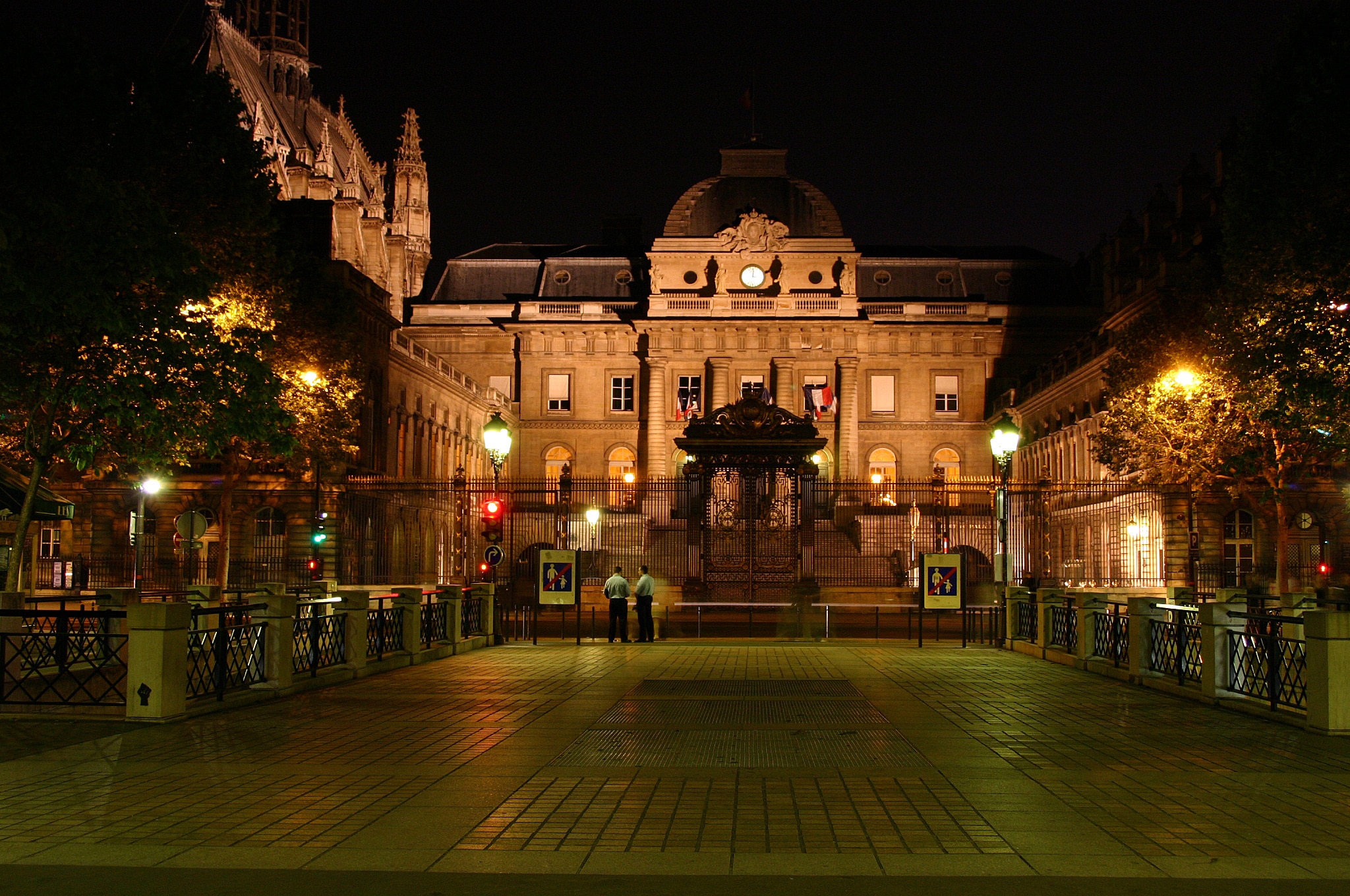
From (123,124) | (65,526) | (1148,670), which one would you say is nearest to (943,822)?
(1148,670)

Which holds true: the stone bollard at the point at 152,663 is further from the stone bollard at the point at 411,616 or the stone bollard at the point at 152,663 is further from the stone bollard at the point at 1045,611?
the stone bollard at the point at 1045,611

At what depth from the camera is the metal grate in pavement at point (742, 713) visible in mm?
12969

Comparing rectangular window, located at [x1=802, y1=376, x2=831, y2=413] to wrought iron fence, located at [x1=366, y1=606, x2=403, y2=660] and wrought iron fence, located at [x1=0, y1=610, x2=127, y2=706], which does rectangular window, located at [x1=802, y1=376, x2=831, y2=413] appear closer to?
wrought iron fence, located at [x1=366, y1=606, x2=403, y2=660]

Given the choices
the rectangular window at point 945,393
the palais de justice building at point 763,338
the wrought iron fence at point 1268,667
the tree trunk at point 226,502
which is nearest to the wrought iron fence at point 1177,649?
the wrought iron fence at point 1268,667

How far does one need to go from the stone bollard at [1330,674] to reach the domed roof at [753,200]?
6147 centimetres

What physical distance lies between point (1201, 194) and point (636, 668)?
42.0 meters

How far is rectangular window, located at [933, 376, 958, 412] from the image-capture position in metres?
73.6

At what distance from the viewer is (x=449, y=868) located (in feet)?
23.1

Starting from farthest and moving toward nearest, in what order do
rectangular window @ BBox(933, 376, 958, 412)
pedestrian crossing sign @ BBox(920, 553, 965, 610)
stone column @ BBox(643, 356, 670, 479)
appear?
1. rectangular window @ BBox(933, 376, 958, 412)
2. stone column @ BBox(643, 356, 670, 479)
3. pedestrian crossing sign @ BBox(920, 553, 965, 610)

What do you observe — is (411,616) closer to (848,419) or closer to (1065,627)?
(1065,627)

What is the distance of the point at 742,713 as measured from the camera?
45.3ft

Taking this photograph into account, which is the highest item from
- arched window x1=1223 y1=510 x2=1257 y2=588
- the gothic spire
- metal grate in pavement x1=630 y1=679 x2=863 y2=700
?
the gothic spire

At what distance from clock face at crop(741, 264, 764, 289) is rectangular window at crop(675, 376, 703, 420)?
5.88 meters

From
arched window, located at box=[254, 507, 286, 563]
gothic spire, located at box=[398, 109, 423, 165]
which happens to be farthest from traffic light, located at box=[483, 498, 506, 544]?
gothic spire, located at box=[398, 109, 423, 165]
